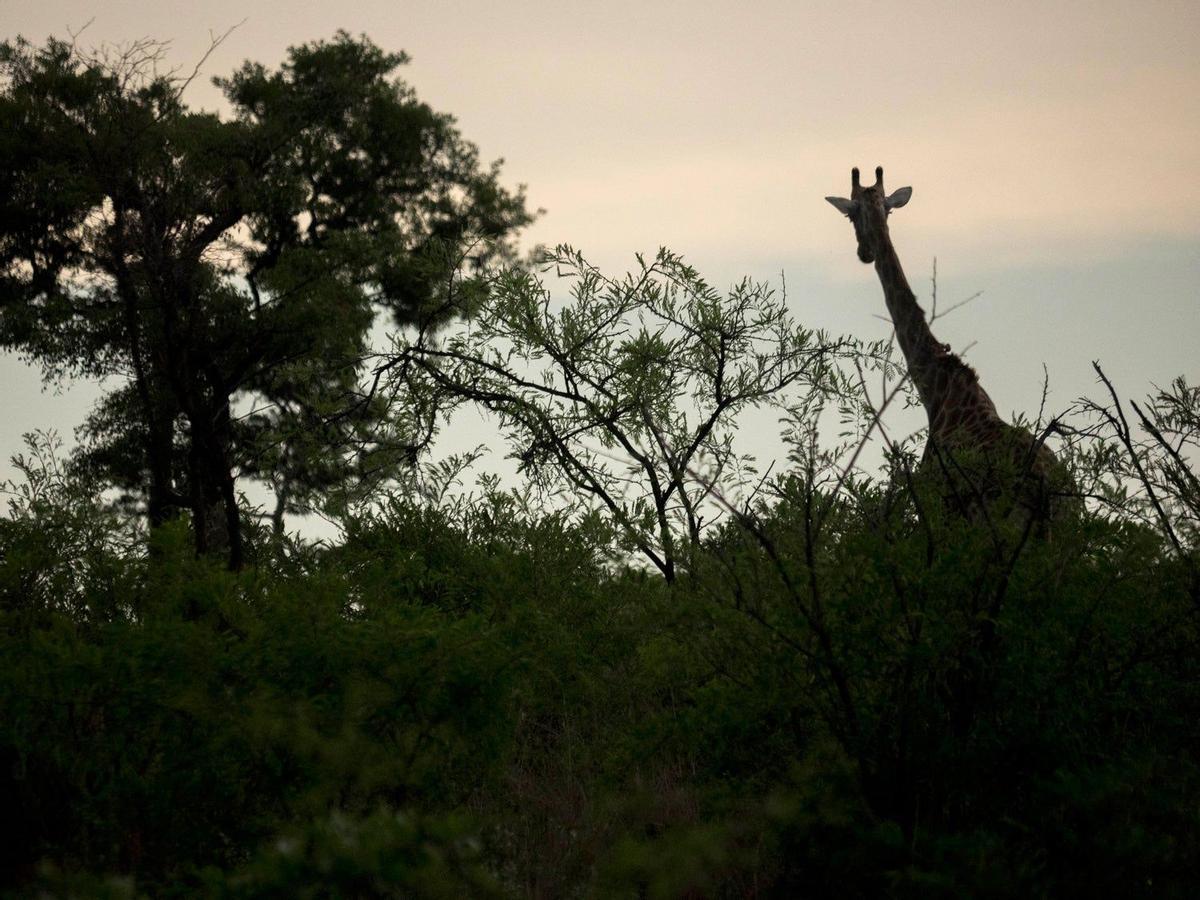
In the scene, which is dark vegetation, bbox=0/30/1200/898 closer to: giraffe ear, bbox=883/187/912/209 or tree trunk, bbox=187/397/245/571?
Answer: tree trunk, bbox=187/397/245/571

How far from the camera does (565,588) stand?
7520 millimetres

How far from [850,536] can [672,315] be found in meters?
4.16

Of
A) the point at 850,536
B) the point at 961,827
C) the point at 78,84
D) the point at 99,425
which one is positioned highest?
the point at 78,84

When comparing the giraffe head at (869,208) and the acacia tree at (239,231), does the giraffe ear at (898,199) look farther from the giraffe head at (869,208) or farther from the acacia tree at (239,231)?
the acacia tree at (239,231)

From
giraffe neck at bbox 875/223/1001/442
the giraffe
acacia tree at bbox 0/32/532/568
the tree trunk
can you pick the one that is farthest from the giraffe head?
the tree trunk

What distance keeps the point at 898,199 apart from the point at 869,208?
37 cm

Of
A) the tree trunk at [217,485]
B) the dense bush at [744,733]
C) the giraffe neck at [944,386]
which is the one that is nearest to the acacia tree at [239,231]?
the tree trunk at [217,485]

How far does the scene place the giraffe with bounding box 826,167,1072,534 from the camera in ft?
16.5

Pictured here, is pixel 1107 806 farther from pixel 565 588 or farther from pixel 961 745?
pixel 565 588

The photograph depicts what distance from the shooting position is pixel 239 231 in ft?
60.5

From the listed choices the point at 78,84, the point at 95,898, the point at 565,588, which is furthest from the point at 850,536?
the point at 78,84

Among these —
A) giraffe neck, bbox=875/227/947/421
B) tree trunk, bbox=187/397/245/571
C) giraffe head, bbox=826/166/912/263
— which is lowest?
tree trunk, bbox=187/397/245/571

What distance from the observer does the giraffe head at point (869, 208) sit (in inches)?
A: 481

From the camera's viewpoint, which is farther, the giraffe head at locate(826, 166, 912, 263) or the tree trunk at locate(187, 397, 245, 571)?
the giraffe head at locate(826, 166, 912, 263)
